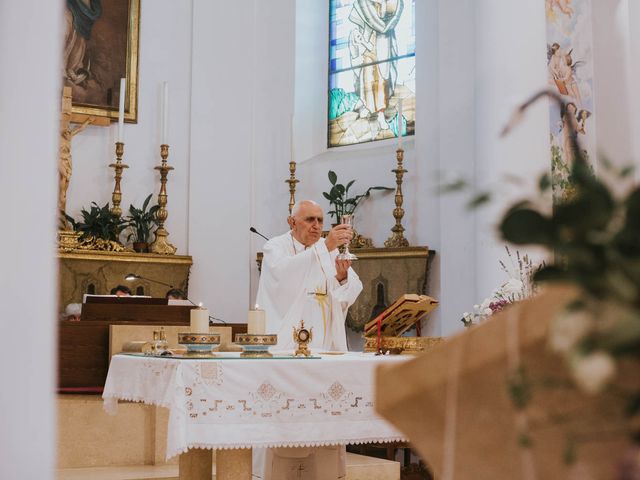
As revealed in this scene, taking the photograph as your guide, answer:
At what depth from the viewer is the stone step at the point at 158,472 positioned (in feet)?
19.1

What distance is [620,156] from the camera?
9492 mm

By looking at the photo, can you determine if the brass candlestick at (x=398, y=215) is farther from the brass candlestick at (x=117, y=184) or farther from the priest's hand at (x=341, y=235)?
the priest's hand at (x=341, y=235)

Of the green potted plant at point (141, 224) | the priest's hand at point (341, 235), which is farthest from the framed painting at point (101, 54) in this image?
the priest's hand at point (341, 235)

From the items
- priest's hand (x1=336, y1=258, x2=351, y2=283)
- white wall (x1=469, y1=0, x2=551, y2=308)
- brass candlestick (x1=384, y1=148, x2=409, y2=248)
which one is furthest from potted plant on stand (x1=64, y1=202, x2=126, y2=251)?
priest's hand (x1=336, y1=258, x2=351, y2=283)

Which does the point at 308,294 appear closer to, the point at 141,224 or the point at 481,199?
the point at 141,224

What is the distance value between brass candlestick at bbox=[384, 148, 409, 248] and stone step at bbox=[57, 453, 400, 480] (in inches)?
121

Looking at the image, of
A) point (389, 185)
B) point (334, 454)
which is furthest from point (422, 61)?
point (334, 454)

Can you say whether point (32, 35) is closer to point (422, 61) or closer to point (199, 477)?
point (199, 477)

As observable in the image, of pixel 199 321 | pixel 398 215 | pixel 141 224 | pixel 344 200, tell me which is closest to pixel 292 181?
pixel 344 200

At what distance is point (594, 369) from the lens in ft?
2.84

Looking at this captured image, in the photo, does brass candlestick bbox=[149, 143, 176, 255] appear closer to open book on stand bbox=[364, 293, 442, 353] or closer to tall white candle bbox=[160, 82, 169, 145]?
tall white candle bbox=[160, 82, 169, 145]

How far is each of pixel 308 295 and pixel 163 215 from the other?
437cm

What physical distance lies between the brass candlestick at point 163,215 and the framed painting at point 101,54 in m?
0.59

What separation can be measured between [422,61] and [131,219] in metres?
3.47
